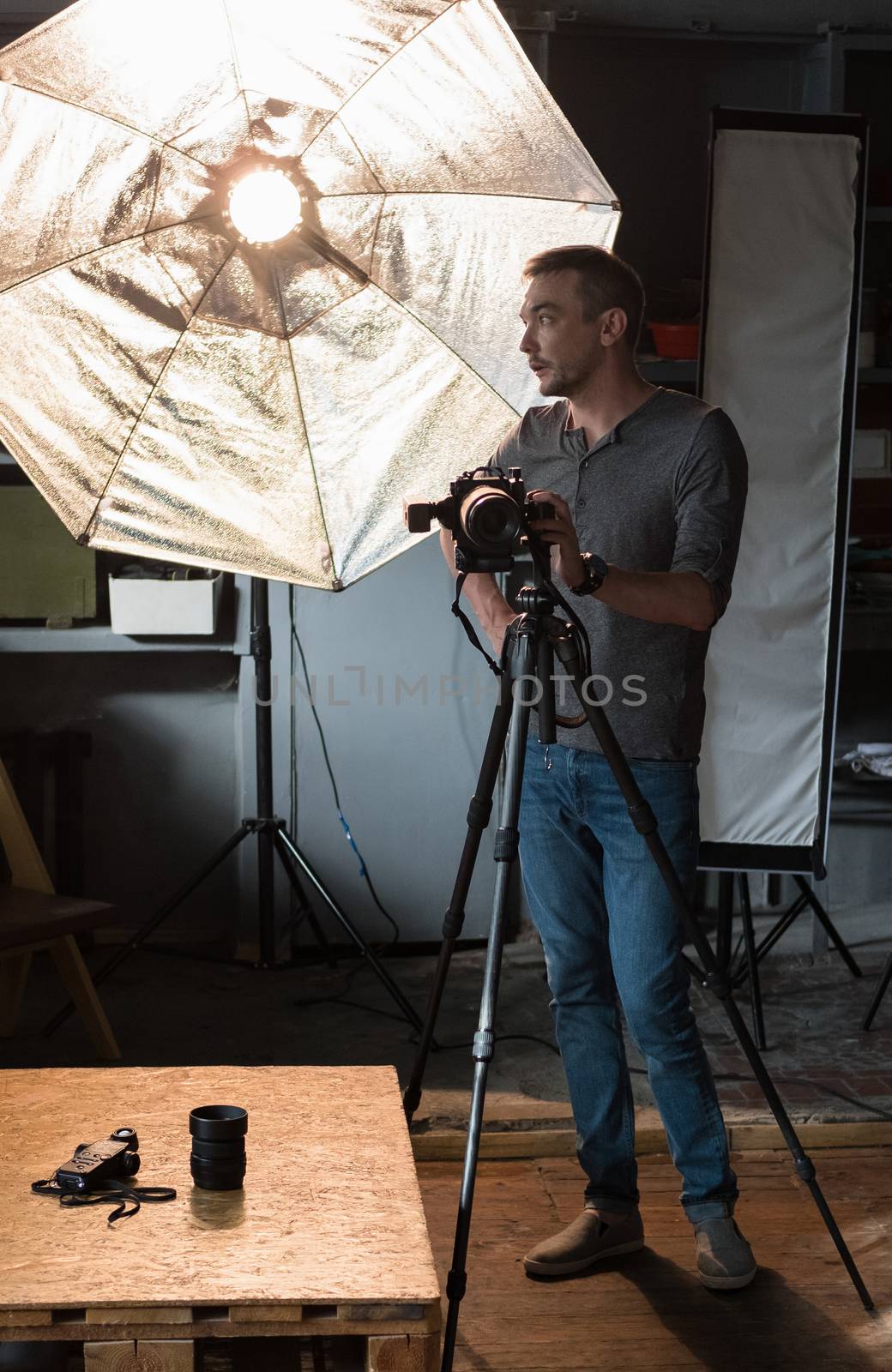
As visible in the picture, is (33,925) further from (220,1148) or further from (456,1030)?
(220,1148)

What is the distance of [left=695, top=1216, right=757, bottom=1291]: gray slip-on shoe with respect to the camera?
241 centimetres

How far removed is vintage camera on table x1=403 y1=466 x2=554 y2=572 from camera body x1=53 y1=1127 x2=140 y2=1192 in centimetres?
87

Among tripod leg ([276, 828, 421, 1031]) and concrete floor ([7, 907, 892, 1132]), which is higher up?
tripod leg ([276, 828, 421, 1031])

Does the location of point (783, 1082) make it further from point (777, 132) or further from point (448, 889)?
point (777, 132)

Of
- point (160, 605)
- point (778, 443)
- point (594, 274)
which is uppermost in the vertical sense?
point (594, 274)

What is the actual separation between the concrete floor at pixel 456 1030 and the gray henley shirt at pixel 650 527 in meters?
1.13

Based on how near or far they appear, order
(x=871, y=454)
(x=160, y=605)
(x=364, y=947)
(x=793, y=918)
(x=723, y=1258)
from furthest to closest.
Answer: (x=871, y=454), (x=160, y=605), (x=793, y=918), (x=364, y=947), (x=723, y=1258)

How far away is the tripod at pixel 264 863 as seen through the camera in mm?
3404

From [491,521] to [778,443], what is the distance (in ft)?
5.16

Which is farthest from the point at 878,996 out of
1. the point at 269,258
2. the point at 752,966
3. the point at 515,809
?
the point at 269,258

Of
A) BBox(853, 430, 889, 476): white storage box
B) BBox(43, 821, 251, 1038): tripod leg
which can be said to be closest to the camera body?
BBox(43, 821, 251, 1038): tripod leg

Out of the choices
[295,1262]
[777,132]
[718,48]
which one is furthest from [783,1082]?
[718,48]

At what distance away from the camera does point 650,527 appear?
228 cm

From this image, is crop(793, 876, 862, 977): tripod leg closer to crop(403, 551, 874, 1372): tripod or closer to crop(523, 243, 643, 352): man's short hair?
crop(403, 551, 874, 1372): tripod
